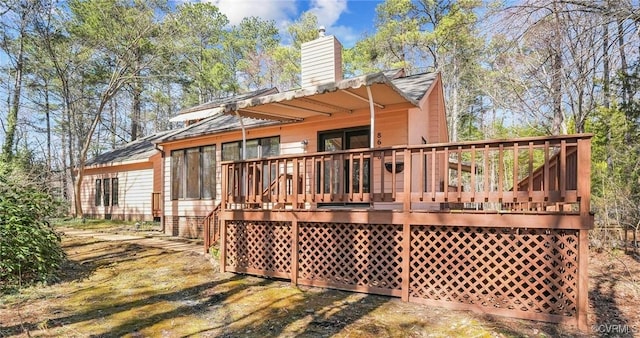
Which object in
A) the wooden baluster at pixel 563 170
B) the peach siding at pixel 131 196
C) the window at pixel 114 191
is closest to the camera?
the wooden baluster at pixel 563 170

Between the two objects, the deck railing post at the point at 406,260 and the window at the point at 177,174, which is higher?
the window at the point at 177,174

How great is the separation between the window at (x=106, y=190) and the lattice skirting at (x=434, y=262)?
47.7 ft

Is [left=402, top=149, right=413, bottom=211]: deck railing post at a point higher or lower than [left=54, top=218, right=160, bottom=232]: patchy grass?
higher

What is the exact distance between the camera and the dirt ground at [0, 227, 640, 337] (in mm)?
4180

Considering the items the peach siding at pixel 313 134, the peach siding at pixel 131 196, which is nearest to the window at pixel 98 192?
the peach siding at pixel 131 196

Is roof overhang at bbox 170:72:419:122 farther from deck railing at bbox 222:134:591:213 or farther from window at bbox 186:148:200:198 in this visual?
window at bbox 186:148:200:198

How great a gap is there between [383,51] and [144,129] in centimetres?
2044

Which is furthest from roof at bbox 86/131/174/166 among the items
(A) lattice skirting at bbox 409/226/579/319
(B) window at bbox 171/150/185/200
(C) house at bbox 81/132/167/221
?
(A) lattice skirting at bbox 409/226/579/319

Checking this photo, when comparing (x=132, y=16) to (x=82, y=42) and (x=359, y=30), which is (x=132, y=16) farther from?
(x=359, y=30)

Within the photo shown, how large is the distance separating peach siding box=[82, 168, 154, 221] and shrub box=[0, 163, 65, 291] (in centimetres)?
1033

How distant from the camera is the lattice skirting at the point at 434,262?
4418mm

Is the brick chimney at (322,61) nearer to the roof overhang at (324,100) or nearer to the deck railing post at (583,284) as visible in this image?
the roof overhang at (324,100)

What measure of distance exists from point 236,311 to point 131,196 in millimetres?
14457

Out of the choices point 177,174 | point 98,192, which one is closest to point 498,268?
point 177,174
